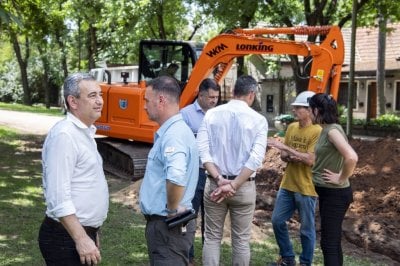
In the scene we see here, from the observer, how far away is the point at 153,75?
43.4ft

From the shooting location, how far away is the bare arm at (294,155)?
584 cm

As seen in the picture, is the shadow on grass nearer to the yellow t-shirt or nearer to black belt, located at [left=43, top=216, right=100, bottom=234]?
the yellow t-shirt

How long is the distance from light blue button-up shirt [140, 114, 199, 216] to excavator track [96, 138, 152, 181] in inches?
328

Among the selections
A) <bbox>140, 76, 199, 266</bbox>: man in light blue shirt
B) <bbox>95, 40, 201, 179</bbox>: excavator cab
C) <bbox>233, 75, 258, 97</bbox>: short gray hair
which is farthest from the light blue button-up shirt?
<bbox>95, 40, 201, 179</bbox>: excavator cab

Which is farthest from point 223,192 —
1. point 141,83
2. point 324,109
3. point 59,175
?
point 141,83

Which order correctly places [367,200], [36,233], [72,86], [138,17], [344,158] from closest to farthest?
[72,86] → [344,158] → [36,233] → [367,200] → [138,17]

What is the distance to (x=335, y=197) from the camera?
5.32 meters

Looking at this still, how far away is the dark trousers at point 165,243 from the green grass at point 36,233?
2.64 meters

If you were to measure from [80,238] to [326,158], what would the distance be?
2800mm

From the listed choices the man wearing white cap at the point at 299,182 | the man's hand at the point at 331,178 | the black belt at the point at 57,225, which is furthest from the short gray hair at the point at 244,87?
the black belt at the point at 57,225

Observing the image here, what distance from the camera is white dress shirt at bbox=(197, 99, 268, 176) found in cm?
526

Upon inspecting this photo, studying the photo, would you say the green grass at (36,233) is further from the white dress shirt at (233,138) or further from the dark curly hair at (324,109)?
the dark curly hair at (324,109)

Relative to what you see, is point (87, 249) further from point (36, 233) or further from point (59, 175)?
point (36, 233)

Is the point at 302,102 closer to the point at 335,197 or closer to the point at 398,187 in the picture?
the point at 335,197
